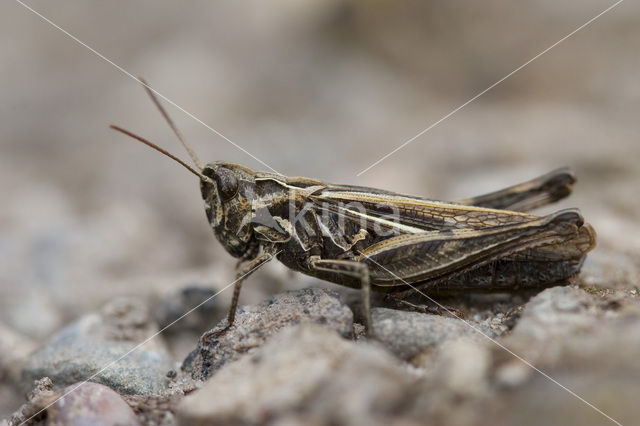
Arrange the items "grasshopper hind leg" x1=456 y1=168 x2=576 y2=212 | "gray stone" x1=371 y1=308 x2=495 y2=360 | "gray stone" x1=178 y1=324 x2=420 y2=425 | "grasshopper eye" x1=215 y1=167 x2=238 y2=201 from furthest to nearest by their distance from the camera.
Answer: "grasshopper hind leg" x1=456 y1=168 x2=576 y2=212 → "grasshopper eye" x1=215 y1=167 x2=238 y2=201 → "gray stone" x1=371 y1=308 x2=495 y2=360 → "gray stone" x1=178 y1=324 x2=420 y2=425

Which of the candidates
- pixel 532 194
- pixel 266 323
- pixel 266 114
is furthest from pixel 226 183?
pixel 266 114

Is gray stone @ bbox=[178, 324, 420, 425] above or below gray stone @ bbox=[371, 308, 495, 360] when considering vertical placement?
below

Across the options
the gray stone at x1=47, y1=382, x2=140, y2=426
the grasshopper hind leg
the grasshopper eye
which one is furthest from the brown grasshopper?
the gray stone at x1=47, y1=382, x2=140, y2=426

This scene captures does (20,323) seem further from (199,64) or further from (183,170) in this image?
(199,64)

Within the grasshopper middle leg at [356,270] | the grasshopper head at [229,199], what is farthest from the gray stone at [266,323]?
the grasshopper head at [229,199]

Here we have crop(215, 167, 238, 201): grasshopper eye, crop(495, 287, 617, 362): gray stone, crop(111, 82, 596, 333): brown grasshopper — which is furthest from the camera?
crop(215, 167, 238, 201): grasshopper eye

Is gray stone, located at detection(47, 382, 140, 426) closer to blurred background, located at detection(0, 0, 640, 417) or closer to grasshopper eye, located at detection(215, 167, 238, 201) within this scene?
grasshopper eye, located at detection(215, 167, 238, 201)

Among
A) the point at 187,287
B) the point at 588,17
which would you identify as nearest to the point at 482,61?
the point at 588,17

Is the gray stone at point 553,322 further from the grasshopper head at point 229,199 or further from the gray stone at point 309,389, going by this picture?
the grasshopper head at point 229,199
